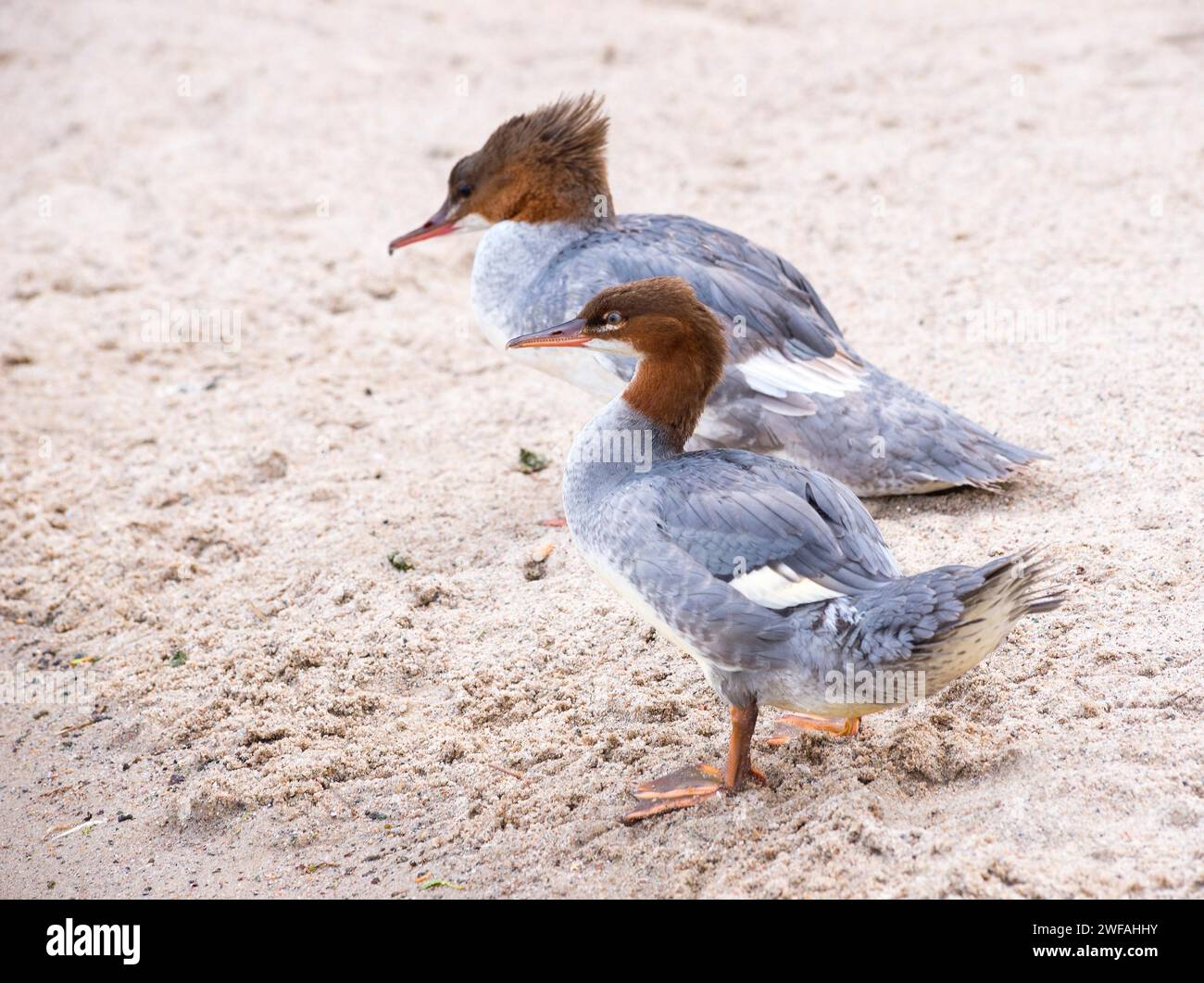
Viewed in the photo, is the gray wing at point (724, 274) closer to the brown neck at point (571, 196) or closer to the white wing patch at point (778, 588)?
the brown neck at point (571, 196)

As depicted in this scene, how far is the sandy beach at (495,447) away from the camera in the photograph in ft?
11.6

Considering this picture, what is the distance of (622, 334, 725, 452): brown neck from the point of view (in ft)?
12.7

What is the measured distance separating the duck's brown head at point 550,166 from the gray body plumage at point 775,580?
6.82 ft

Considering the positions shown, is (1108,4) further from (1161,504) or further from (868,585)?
(868,585)

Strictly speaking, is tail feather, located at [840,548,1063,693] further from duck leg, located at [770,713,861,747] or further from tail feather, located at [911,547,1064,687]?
duck leg, located at [770,713,861,747]

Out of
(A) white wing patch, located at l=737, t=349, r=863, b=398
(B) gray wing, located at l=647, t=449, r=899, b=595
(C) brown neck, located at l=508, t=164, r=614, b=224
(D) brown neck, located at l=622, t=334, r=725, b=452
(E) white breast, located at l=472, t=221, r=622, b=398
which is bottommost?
(B) gray wing, located at l=647, t=449, r=899, b=595

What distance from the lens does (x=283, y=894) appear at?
3.54 m

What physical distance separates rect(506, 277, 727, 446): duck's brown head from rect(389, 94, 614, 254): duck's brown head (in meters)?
1.76

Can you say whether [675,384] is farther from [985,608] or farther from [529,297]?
[529,297]

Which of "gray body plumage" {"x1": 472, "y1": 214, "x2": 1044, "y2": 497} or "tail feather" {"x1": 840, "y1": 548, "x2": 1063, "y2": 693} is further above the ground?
"gray body plumage" {"x1": 472, "y1": 214, "x2": 1044, "y2": 497}

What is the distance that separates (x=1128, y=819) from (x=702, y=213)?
16.8 ft

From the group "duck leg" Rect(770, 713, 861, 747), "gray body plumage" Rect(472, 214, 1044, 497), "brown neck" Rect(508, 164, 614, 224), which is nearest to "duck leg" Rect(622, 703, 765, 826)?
"duck leg" Rect(770, 713, 861, 747)

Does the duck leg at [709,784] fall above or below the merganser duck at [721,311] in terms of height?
below

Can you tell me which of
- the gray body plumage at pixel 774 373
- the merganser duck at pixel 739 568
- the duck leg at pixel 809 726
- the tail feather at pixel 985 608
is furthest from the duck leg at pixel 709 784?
the gray body plumage at pixel 774 373
